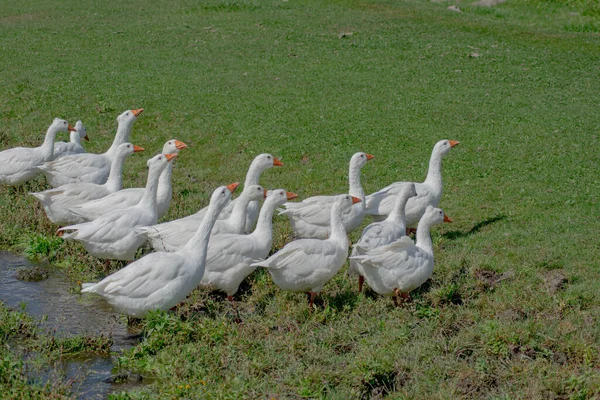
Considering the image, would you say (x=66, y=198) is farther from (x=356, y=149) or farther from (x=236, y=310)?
(x=356, y=149)

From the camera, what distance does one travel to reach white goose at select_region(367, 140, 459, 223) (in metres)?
10.8

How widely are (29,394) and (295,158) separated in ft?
26.1

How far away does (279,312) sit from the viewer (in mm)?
8469

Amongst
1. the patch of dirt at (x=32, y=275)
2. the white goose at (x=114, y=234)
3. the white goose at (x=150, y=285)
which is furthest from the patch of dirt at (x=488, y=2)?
the white goose at (x=150, y=285)

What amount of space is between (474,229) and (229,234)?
3667 mm

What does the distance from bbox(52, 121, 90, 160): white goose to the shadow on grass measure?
6.18m

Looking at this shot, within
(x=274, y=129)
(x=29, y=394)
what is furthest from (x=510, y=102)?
(x=29, y=394)

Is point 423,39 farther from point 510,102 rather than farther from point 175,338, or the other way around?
point 175,338

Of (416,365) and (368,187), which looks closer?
(416,365)

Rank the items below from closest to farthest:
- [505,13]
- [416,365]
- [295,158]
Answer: [416,365]
[295,158]
[505,13]

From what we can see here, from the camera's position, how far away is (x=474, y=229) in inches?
436

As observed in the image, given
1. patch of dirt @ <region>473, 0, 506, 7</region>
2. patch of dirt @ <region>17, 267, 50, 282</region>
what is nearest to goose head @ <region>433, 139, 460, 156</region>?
patch of dirt @ <region>17, 267, 50, 282</region>

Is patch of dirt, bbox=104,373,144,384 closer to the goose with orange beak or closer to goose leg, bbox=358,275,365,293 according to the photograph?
the goose with orange beak

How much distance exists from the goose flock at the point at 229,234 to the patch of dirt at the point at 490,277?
2.08 ft
